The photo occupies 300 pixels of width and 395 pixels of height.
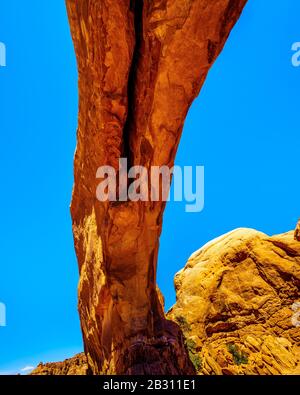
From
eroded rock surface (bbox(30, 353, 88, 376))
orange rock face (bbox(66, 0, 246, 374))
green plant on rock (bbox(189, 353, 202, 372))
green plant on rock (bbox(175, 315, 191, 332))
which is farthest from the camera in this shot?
green plant on rock (bbox(175, 315, 191, 332))

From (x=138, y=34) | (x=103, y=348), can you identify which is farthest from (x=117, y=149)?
(x=103, y=348)

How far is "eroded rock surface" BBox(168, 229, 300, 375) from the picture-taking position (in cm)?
1480

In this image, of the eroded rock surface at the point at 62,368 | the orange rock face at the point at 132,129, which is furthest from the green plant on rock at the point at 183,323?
the orange rock face at the point at 132,129

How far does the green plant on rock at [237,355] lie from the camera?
14697 millimetres

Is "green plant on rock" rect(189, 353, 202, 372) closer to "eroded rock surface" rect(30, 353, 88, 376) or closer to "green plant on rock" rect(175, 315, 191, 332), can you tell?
"green plant on rock" rect(175, 315, 191, 332)

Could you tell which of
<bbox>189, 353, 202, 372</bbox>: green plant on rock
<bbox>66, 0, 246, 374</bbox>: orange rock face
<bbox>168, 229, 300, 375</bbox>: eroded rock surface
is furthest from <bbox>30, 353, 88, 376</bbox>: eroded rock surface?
<bbox>66, 0, 246, 374</bbox>: orange rock face

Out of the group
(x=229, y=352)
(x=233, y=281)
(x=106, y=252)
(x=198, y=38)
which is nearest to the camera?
(x=198, y=38)

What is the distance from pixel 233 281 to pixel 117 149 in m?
13.8

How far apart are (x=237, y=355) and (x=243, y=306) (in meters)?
3.17

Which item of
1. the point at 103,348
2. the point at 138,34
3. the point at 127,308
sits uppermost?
the point at 138,34

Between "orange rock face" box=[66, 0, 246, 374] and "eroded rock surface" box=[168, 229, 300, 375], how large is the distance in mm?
7302

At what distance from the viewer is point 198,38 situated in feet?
18.4

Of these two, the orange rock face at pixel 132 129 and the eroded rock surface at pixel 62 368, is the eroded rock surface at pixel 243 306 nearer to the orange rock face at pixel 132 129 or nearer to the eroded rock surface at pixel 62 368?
the eroded rock surface at pixel 62 368
